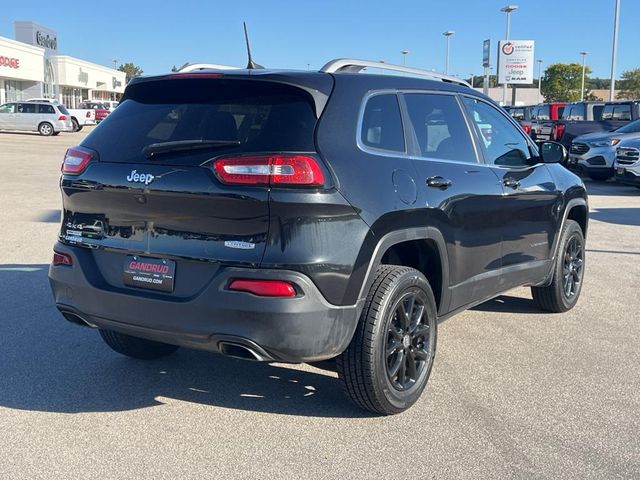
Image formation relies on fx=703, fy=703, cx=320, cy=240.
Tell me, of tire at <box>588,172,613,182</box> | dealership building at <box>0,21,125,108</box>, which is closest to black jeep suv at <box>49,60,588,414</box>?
tire at <box>588,172,613,182</box>

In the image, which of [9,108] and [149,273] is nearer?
[149,273]

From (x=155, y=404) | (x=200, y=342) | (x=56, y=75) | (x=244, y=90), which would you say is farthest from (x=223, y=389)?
(x=56, y=75)

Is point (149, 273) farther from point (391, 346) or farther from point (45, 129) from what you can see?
point (45, 129)

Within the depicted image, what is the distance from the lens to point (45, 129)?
3725 centimetres

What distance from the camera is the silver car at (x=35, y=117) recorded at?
36.8m

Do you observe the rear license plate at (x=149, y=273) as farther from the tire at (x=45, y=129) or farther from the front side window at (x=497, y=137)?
the tire at (x=45, y=129)

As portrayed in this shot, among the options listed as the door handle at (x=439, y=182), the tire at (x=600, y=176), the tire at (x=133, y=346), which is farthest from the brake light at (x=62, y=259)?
the tire at (x=600, y=176)

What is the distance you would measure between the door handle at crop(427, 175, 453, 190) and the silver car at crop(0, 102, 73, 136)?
36196mm

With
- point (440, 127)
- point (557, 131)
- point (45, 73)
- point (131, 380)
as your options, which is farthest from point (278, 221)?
point (45, 73)

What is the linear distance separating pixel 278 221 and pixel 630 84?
9678cm

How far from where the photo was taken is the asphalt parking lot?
3430mm

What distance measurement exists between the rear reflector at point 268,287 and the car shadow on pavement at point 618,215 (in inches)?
380

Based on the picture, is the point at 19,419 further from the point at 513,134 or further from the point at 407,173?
the point at 513,134

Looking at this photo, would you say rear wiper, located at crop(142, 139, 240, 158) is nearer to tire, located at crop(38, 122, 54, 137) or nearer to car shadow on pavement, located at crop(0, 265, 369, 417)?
car shadow on pavement, located at crop(0, 265, 369, 417)
